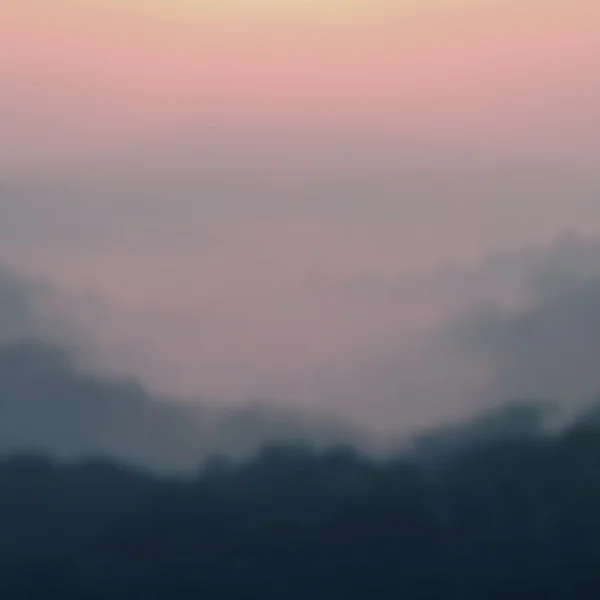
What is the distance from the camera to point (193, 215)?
830 centimetres

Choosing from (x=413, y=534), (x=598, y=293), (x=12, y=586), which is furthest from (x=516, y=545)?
(x=12, y=586)

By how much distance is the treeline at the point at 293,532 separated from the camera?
815 cm

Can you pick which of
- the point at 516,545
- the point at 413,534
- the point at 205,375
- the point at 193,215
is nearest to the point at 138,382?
the point at 205,375

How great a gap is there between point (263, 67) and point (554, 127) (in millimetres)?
1578

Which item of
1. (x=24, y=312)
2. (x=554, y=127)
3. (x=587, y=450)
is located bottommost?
(x=587, y=450)

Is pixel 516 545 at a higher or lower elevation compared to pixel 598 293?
lower

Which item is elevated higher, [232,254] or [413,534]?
[232,254]

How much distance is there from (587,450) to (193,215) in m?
2.43

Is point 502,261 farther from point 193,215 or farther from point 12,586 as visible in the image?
point 12,586

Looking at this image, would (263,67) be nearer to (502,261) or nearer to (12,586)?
(502,261)

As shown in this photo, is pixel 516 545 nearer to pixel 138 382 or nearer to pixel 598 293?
pixel 598 293

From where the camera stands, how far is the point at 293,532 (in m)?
8.22

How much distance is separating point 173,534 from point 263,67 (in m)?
2.50

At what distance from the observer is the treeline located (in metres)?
8.15
